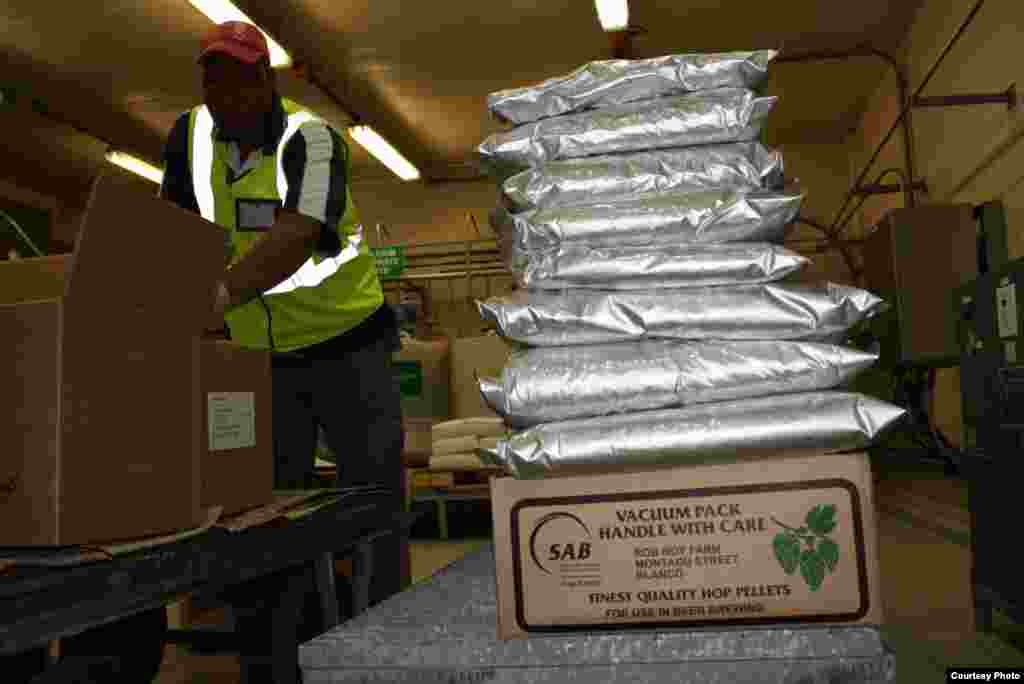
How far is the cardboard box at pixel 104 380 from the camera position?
107cm

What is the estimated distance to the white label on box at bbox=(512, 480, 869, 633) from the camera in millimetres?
830

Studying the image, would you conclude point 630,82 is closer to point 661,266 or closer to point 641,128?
point 641,128

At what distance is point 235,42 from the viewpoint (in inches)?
73.0

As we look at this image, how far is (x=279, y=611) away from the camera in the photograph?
5.05 feet

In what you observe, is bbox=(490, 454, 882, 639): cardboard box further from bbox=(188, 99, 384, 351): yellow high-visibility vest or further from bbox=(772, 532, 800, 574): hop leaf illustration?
bbox=(188, 99, 384, 351): yellow high-visibility vest

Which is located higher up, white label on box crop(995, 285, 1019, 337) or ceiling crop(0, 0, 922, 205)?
ceiling crop(0, 0, 922, 205)

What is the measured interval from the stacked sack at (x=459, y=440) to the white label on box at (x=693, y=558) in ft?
14.3

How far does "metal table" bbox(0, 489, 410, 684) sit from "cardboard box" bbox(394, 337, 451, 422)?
3.99 meters

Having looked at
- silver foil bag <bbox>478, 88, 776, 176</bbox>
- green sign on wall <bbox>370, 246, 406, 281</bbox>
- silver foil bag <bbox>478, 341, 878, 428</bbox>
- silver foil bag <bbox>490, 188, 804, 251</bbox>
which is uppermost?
green sign on wall <bbox>370, 246, 406, 281</bbox>

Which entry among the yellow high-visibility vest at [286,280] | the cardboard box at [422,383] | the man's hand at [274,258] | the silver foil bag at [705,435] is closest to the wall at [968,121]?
the cardboard box at [422,383]

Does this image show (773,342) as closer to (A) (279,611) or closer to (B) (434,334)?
(A) (279,611)

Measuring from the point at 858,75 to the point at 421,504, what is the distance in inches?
217

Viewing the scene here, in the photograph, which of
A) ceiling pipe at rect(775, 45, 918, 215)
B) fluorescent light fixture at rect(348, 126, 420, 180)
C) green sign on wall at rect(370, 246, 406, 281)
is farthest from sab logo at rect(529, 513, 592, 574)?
green sign on wall at rect(370, 246, 406, 281)

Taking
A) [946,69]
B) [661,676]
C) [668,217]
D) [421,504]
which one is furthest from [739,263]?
[946,69]
